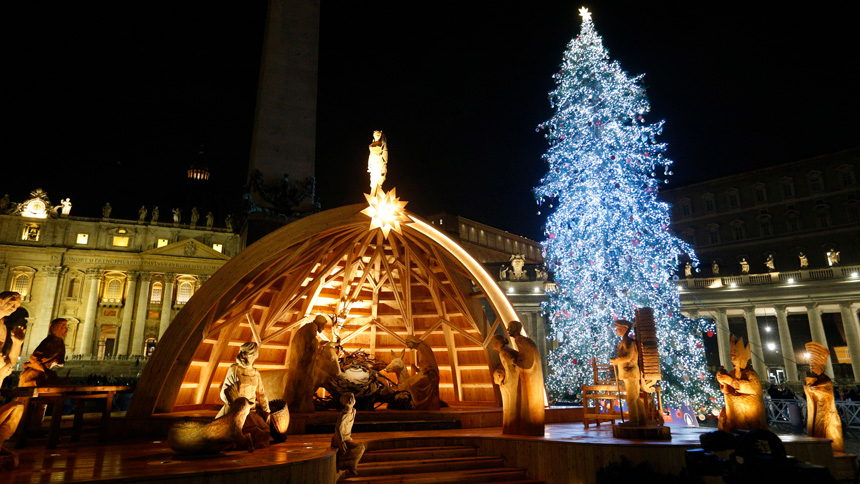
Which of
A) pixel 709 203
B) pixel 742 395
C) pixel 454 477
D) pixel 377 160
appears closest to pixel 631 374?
pixel 742 395

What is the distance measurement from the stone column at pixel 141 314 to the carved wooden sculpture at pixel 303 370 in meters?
57.3

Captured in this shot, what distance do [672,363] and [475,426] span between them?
778 centimetres

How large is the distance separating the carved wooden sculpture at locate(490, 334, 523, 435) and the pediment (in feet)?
192

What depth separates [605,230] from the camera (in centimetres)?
1589

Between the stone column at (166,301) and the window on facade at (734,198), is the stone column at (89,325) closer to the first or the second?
the stone column at (166,301)

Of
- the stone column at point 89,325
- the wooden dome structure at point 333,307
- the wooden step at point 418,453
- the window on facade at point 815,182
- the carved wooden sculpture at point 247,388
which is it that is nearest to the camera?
the carved wooden sculpture at point 247,388

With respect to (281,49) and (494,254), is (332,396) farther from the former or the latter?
(494,254)

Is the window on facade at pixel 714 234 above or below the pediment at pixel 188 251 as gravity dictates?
below

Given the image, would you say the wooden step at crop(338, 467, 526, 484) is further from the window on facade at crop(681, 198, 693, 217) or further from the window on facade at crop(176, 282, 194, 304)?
the window on facade at crop(176, 282, 194, 304)

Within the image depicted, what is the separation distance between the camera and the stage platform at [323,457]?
17.0ft

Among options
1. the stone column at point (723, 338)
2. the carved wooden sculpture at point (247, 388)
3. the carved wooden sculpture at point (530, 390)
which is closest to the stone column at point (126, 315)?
the carved wooden sculpture at point (247, 388)

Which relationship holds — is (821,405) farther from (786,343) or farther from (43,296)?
(43,296)

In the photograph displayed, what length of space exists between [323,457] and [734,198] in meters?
52.2

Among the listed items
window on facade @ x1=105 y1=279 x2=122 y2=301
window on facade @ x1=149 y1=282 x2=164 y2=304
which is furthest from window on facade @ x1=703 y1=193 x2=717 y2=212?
window on facade @ x1=105 y1=279 x2=122 y2=301
